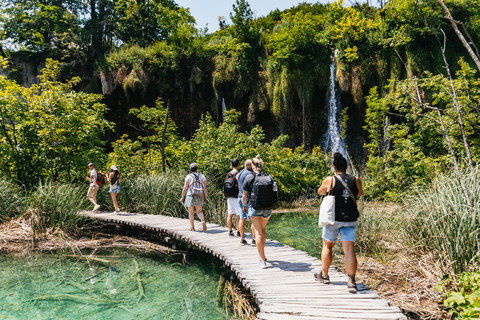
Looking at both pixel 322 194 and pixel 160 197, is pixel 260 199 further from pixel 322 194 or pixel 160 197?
pixel 160 197

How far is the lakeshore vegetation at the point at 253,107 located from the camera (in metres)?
7.23

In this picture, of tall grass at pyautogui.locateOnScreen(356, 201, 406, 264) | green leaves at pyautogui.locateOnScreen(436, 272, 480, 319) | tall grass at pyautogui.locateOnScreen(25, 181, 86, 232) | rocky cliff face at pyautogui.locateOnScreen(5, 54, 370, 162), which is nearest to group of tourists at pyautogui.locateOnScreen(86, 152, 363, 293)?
green leaves at pyautogui.locateOnScreen(436, 272, 480, 319)

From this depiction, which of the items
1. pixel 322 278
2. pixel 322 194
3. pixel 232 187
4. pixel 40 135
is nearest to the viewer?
pixel 322 194

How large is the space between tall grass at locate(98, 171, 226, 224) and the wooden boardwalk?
7.75 ft

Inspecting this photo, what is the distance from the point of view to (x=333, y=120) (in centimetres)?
1858

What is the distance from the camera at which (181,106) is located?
2238 centimetres

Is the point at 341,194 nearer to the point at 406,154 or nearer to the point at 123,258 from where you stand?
the point at 123,258

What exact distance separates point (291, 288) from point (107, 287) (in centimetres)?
362

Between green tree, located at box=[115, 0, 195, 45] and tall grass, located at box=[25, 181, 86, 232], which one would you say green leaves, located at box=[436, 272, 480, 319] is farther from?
green tree, located at box=[115, 0, 195, 45]

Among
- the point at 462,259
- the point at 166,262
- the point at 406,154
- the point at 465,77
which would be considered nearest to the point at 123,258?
the point at 166,262

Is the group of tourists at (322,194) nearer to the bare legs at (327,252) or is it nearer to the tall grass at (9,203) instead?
the bare legs at (327,252)

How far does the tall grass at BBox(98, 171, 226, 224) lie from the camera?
10.1 meters

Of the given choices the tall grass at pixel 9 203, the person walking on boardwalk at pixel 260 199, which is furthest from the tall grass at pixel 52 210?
the person walking on boardwalk at pixel 260 199

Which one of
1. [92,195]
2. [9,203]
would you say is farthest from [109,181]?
[9,203]
